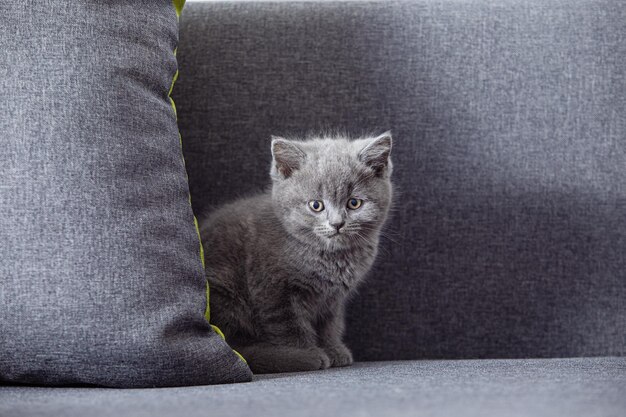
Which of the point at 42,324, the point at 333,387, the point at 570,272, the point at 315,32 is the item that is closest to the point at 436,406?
the point at 333,387

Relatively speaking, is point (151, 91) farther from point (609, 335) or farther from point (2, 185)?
point (609, 335)

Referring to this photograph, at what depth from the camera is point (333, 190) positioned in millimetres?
1385

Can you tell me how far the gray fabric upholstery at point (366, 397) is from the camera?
0.80 m

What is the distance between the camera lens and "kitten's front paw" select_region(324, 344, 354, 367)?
139cm

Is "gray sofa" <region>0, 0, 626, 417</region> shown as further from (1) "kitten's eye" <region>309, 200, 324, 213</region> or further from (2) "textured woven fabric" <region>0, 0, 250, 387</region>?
(2) "textured woven fabric" <region>0, 0, 250, 387</region>

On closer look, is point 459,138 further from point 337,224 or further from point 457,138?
point 337,224

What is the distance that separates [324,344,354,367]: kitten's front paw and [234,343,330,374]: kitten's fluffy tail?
2.6 inches

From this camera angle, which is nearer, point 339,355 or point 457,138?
point 339,355

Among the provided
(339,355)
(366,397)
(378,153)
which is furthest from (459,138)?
(366,397)

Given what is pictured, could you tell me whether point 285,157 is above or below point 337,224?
above

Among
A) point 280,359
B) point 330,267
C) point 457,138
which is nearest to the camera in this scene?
point 280,359

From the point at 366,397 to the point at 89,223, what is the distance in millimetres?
468

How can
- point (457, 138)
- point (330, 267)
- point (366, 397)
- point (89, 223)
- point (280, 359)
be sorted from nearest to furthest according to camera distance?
1. point (366, 397)
2. point (89, 223)
3. point (280, 359)
4. point (330, 267)
5. point (457, 138)

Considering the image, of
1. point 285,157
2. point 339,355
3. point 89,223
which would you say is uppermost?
point 285,157
